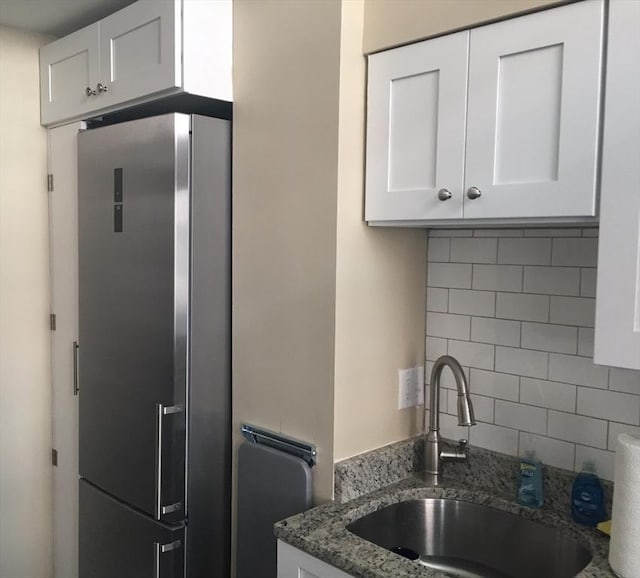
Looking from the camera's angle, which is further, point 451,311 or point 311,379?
point 451,311

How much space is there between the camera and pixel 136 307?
7.08ft

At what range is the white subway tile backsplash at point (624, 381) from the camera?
167 cm

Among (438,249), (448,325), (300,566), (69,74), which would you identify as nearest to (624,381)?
(448,325)

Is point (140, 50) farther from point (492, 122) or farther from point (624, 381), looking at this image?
point (624, 381)

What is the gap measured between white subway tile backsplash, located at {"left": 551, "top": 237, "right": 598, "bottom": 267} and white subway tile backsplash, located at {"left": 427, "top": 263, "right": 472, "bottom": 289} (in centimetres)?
27

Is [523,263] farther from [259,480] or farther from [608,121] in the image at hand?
[259,480]

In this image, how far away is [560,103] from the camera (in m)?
1.46

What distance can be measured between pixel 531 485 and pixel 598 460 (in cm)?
19

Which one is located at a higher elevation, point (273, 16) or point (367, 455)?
point (273, 16)

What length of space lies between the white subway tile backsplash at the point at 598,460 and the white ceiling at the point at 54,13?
2.02 metres

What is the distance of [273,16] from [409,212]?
720 mm

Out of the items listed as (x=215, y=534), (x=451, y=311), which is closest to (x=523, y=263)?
(x=451, y=311)

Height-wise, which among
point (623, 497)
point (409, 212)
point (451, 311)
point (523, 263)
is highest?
point (409, 212)

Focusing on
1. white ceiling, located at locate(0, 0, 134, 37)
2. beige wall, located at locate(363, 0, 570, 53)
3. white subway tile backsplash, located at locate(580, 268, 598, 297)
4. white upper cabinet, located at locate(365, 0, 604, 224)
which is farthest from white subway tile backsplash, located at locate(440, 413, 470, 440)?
white ceiling, located at locate(0, 0, 134, 37)
